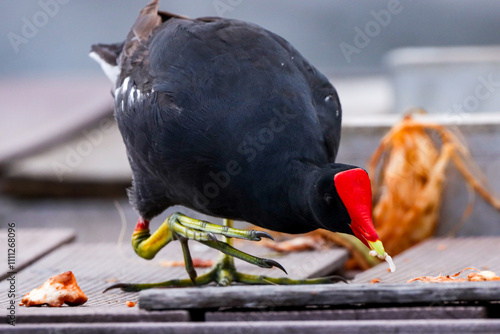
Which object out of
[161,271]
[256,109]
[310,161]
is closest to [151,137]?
[256,109]

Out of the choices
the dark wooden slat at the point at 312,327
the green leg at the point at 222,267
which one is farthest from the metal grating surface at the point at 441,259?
the dark wooden slat at the point at 312,327

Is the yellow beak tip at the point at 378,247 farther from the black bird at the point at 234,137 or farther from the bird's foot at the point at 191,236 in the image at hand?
the bird's foot at the point at 191,236

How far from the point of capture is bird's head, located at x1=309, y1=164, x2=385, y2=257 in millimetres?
2809

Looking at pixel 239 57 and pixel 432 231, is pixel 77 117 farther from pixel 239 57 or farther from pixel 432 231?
pixel 239 57

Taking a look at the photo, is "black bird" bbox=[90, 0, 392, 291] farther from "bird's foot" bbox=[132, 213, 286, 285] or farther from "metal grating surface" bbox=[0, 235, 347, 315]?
"metal grating surface" bbox=[0, 235, 347, 315]

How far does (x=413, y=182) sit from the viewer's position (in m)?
5.62

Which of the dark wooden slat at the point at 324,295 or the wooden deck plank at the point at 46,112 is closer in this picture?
the dark wooden slat at the point at 324,295

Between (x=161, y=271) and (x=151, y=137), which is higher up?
(x=151, y=137)

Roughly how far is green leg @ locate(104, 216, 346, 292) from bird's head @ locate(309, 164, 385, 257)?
0.26 metres

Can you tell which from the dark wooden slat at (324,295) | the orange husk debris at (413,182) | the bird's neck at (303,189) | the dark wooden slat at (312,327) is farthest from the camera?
the orange husk debris at (413,182)

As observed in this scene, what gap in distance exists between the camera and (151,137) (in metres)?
3.49

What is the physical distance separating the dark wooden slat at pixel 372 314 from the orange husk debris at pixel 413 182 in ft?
8.90

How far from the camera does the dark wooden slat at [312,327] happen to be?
2.58 metres

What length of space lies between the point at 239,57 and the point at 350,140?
2.48m
